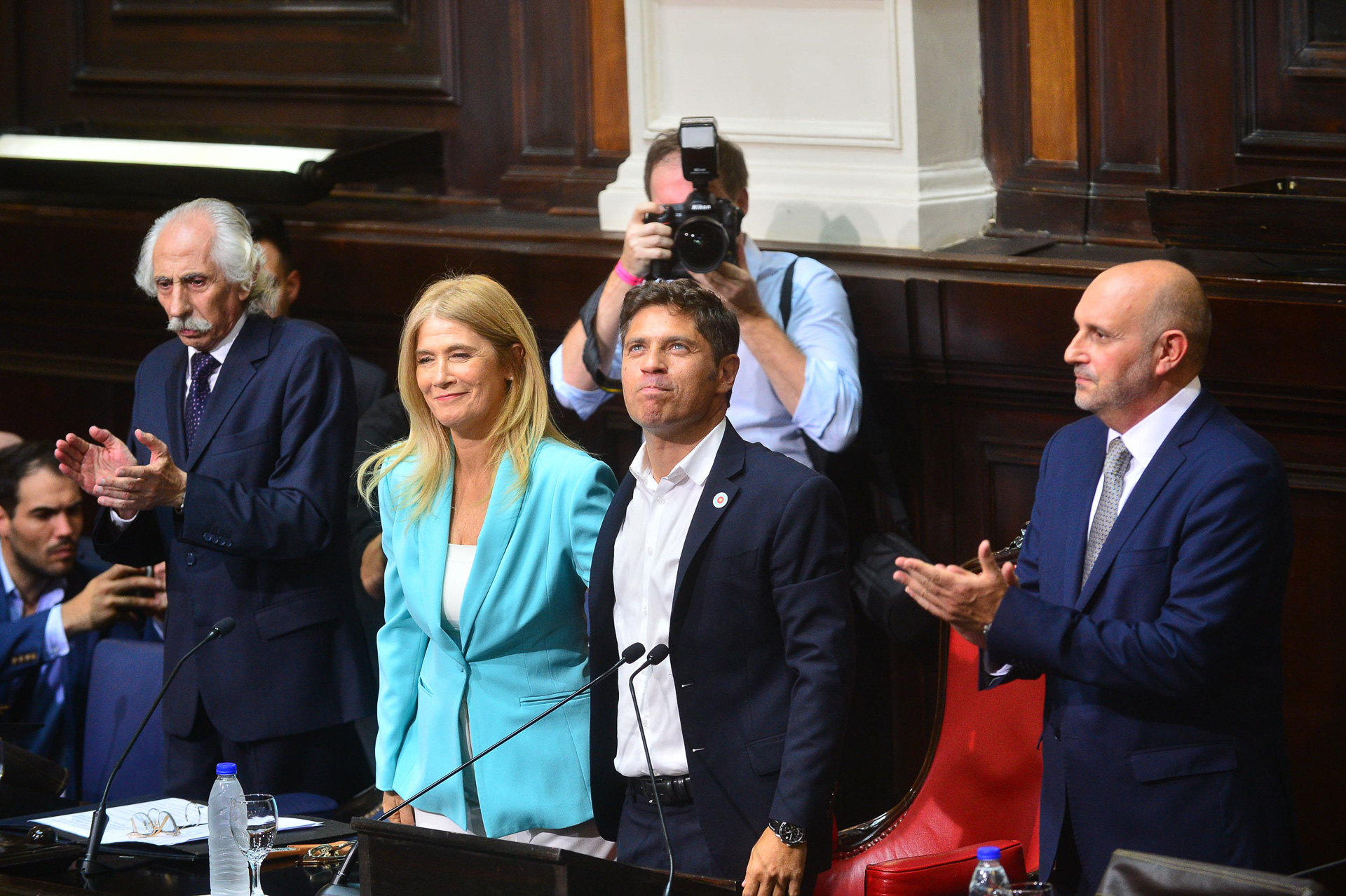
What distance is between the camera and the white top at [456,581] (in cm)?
295

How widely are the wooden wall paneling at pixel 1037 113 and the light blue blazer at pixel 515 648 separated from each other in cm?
152

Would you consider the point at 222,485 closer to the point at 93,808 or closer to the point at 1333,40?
the point at 93,808

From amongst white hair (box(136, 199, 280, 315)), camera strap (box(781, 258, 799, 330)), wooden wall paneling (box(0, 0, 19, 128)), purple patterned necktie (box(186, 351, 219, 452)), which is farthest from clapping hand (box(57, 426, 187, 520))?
wooden wall paneling (box(0, 0, 19, 128))

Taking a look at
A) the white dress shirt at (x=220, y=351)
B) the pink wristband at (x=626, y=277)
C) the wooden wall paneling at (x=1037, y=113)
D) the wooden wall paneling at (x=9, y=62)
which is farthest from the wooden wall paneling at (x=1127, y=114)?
the wooden wall paneling at (x=9, y=62)

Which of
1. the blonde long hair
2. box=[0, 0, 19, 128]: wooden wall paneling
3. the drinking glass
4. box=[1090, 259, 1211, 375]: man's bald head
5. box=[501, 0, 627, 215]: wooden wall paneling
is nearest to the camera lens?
box=[1090, 259, 1211, 375]: man's bald head

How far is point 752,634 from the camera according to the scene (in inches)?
104

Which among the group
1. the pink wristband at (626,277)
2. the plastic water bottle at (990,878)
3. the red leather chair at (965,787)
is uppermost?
the pink wristband at (626,277)

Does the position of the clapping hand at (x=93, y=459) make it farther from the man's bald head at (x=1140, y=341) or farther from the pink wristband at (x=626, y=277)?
→ the man's bald head at (x=1140, y=341)

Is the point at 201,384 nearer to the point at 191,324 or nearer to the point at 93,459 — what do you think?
the point at 191,324

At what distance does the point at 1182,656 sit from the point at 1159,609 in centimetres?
11

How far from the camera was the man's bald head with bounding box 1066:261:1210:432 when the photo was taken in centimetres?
259

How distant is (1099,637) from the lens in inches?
99.0

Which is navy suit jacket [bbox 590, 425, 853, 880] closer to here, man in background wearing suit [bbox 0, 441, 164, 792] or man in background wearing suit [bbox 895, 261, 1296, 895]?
man in background wearing suit [bbox 895, 261, 1296, 895]

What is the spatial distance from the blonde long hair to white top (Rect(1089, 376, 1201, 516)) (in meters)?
0.99
